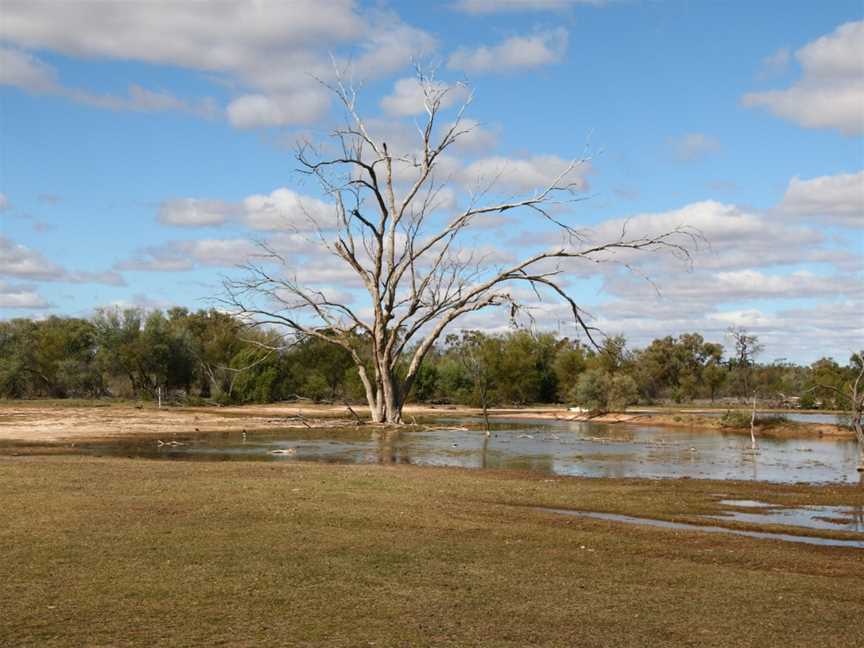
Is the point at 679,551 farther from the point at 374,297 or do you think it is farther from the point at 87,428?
the point at 87,428

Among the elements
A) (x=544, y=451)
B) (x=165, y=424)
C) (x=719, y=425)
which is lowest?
(x=544, y=451)

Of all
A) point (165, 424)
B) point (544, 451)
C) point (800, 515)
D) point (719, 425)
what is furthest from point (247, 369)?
point (800, 515)

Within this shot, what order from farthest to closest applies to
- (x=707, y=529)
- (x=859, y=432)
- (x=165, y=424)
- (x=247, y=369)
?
(x=247, y=369), (x=165, y=424), (x=859, y=432), (x=707, y=529)

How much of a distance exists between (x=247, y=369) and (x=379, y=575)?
6834 cm

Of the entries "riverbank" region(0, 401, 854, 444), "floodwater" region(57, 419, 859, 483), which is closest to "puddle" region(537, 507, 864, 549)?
"floodwater" region(57, 419, 859, 483)

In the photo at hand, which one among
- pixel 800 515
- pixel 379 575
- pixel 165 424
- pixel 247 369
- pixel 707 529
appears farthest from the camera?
pixel 247 369

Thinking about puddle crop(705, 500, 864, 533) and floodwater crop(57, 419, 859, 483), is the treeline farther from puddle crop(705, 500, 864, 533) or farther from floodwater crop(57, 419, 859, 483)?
puddle crop(705, 500, 864, 533)

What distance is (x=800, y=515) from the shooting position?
18.8 metres

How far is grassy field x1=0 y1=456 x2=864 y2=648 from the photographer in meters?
8.66

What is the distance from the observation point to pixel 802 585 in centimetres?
1126

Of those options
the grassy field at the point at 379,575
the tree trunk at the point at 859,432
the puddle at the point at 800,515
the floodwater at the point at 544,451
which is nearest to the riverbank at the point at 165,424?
the floodwater at the point at 544,451

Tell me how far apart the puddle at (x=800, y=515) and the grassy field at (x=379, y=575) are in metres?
1.06

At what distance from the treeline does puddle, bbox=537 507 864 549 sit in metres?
51.8

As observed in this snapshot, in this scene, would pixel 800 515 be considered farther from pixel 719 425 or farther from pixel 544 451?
pixel 719 425
